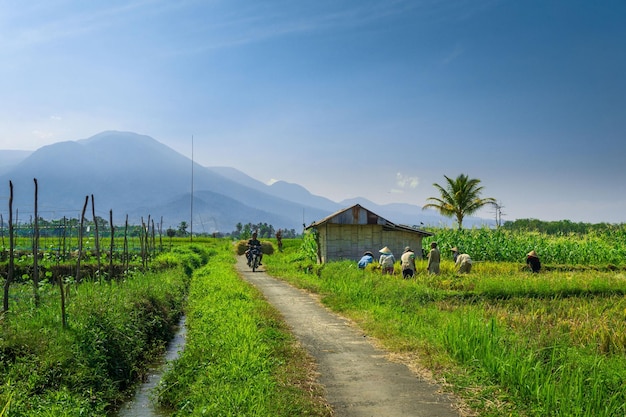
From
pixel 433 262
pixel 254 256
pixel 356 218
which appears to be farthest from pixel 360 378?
pixel 356 218

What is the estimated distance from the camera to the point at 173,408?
8.02 meters

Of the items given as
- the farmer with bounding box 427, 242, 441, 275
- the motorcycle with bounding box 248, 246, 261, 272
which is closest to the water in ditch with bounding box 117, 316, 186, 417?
the farmer with bounding box 427, 242, 441, 275

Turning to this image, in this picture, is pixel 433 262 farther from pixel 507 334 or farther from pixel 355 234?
pixel 507 334

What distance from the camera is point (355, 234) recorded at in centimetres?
2838

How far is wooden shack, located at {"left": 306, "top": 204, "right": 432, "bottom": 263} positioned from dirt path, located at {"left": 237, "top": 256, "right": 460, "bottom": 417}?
615 inches

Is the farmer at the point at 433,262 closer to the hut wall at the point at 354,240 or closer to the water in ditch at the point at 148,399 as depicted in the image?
the hut wall at the point at 354,240

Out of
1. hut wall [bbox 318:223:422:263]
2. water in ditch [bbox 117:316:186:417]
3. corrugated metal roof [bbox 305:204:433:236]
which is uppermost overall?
corrugated metal roof [bbox 305:204:433:236]

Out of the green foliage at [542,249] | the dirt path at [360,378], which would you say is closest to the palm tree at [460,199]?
the green foliage at [542,249]

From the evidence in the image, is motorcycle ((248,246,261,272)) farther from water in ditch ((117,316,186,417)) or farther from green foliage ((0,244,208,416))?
water in ditch ((117,316,186,417))

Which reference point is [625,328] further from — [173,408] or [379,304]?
[173,408]

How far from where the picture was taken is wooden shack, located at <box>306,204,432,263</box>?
2798cm

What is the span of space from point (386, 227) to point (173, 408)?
2166 cm

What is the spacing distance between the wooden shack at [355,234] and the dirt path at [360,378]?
15.6 meters

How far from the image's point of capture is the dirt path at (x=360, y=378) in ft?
20.5
